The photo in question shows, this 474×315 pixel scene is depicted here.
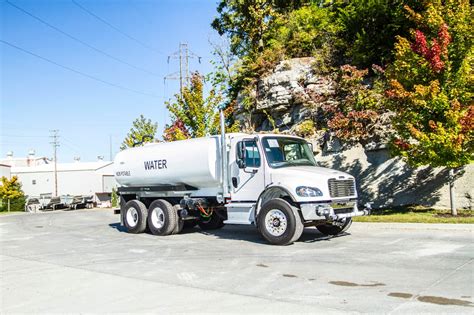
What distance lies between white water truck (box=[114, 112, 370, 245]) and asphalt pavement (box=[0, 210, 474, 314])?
722 millimetres

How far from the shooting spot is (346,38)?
2438 cm

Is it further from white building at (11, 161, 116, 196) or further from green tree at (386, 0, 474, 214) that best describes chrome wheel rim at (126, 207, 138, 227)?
white building at (11, 161, 116, 196)

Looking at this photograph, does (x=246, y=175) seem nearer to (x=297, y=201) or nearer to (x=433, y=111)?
(x=297, y=201)

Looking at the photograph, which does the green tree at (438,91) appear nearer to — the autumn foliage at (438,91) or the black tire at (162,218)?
the autumn foliage at (438,91)

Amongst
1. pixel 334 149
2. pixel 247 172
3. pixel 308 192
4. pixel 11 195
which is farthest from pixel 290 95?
pixel 11 195

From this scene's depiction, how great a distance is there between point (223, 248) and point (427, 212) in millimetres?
7953

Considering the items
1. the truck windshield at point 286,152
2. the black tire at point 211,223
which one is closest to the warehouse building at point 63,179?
the black tire at point 211,223

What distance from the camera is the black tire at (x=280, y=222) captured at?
34.2 feet

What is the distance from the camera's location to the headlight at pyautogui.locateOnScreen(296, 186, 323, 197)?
1047 cm

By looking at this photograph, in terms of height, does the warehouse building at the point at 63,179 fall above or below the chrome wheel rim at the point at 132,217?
above

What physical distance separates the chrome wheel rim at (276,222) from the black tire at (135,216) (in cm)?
518

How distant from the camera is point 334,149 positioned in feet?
64.4

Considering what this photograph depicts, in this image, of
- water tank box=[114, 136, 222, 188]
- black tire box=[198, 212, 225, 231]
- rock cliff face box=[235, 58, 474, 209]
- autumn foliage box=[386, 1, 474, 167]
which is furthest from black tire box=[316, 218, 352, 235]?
rock cliff face box=[235, 58, 474, 209]

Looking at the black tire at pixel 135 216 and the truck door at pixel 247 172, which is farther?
the black tire at pixel 135 216
